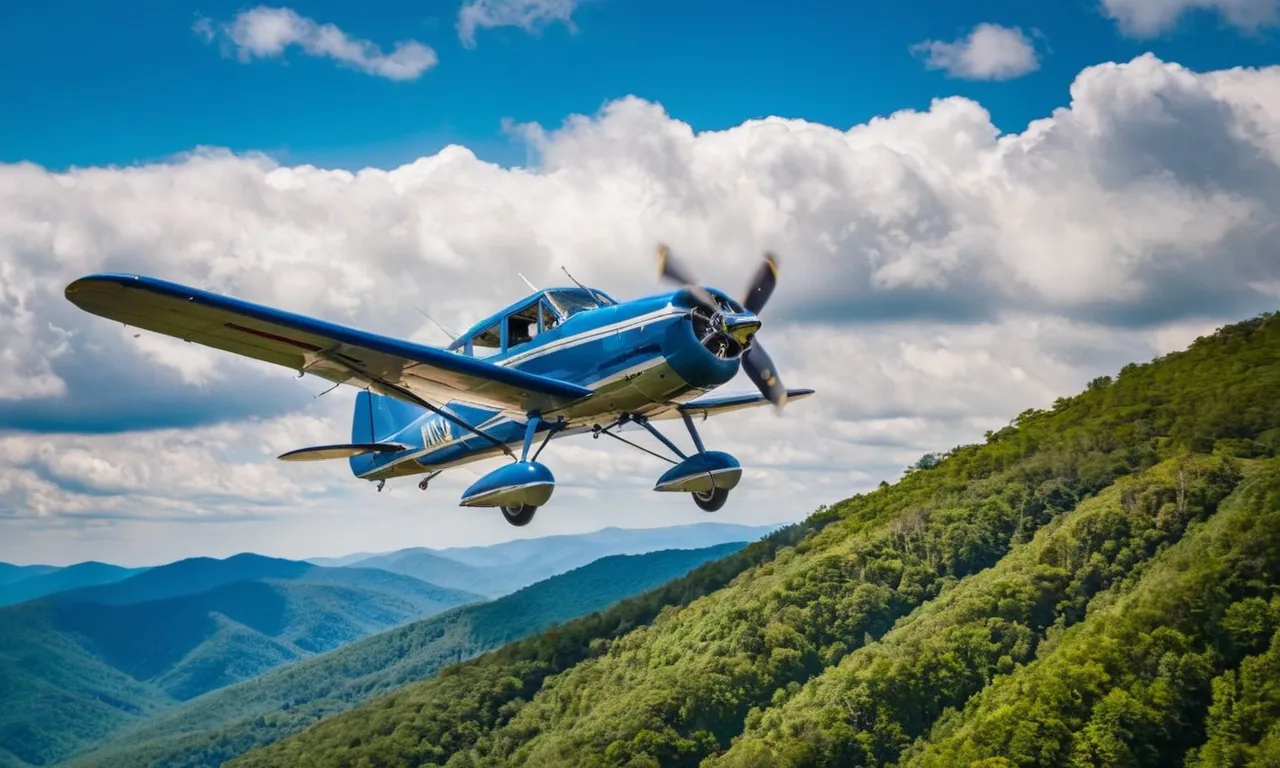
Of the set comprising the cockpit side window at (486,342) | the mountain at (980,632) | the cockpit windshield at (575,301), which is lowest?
the mountain at (980,632)

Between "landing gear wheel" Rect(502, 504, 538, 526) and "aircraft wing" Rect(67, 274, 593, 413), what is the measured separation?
1951 mm

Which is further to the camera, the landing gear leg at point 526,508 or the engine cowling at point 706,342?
the landing gear leg at point 526,508

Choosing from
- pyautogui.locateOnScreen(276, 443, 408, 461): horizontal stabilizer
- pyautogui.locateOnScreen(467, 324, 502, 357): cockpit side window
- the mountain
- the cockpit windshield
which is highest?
the cockpit windshield

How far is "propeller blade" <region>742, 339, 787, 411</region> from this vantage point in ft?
76.0

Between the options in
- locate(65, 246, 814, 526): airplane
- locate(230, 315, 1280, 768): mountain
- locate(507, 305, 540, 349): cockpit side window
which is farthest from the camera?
locate(230, 315, 1280, 768): mountain

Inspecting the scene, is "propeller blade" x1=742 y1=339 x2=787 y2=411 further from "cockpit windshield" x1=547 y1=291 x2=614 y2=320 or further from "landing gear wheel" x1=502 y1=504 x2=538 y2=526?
"landing gear wheel" x1=502 y1=504 x2=538 y2=526

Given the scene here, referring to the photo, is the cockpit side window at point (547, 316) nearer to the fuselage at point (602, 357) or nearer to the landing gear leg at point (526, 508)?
the fuselage at point (602, 357)

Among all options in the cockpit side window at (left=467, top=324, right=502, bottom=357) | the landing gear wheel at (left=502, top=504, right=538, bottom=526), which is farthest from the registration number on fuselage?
the landing gear wheel at (left=502, top=504, right=538, bottom=526)

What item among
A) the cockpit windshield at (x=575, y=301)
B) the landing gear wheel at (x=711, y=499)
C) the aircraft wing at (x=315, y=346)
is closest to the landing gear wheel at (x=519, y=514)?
the aircraft wing at (x=315, y=346)

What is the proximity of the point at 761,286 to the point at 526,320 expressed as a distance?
190 inches

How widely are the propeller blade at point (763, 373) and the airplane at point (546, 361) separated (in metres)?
0.03

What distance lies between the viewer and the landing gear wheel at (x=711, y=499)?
75.2 feet

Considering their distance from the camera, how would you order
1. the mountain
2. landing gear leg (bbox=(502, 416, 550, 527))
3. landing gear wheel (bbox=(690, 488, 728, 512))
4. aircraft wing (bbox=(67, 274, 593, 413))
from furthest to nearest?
the mountain < landing gear wheel (bbox=(690, 488, 728, 512)) < landing gear leg (bbox=(502, 416, 550, 527)) < aircraft wing (bbox=(67, 274, 593, 413))

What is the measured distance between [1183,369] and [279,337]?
178 metres
